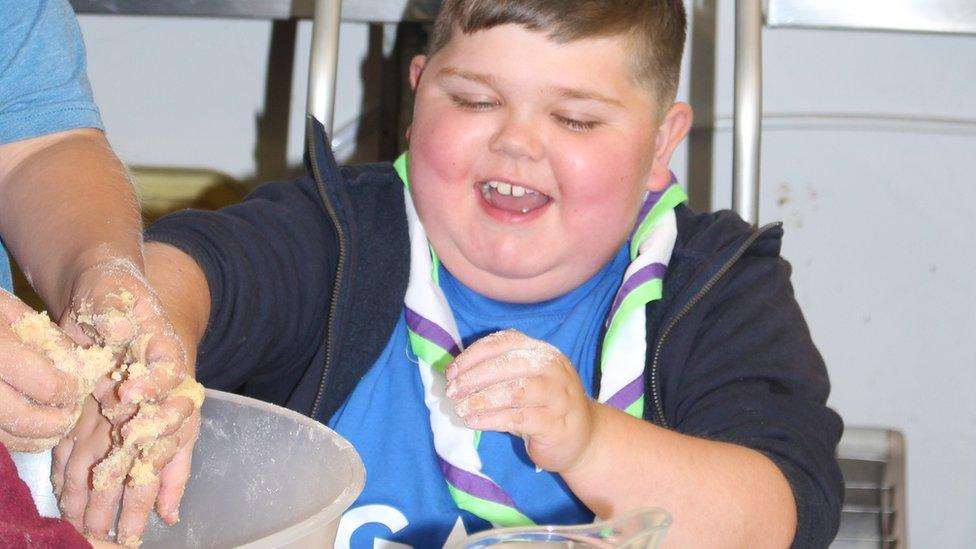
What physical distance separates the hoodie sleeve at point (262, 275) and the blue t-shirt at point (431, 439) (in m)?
0.07

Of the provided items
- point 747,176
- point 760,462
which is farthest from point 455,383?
point 747,176

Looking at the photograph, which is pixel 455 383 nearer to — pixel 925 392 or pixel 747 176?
pixel 747 176

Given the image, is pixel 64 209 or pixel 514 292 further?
pixel 514 292

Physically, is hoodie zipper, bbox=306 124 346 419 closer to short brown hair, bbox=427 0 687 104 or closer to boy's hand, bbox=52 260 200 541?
short brown hair, bbox=427 0 687 104

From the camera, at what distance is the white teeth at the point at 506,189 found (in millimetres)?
864

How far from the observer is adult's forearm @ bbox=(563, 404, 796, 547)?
72 cm

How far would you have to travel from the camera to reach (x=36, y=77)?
85 cm

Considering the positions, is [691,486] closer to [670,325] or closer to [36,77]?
[670,325]

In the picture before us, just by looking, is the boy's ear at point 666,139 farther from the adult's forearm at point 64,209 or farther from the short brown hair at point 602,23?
the adult's forearm at point 64,209

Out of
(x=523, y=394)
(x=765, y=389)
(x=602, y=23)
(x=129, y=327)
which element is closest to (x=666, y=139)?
(x=602, y=23)

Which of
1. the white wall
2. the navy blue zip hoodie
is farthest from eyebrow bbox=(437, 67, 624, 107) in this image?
the white wall

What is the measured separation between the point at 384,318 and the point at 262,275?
4.4 inches

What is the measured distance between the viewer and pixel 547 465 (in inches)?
Answer: 27.2

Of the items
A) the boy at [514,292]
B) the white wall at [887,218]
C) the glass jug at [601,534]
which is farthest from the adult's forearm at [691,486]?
the white wall at [887,218]
